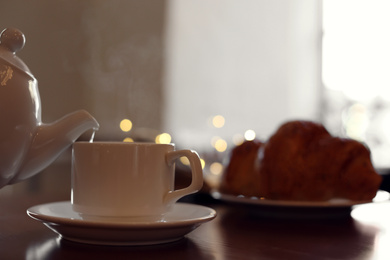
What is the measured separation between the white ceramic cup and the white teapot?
0.14ft

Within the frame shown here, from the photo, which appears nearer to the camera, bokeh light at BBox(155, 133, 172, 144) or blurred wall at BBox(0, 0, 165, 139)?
blurred wall at BBox(0, 0, 165, 139)

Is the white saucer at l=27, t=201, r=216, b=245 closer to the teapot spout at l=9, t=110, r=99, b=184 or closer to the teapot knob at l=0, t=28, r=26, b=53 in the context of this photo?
the teapot spout at l=9, t=110, r=99, b=184

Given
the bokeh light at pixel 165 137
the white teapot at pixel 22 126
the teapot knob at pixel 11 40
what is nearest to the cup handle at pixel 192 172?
the white teapot at pixel 22 126

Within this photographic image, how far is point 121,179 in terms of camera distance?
464mm

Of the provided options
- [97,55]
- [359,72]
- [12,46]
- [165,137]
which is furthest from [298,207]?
[359,72]

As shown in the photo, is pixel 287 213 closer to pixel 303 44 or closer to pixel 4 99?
pixel 4 99

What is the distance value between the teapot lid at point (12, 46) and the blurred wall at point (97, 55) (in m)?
1.08

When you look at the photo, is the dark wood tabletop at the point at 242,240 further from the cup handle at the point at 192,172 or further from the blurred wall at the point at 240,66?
the blurred wall at the point at 240,66

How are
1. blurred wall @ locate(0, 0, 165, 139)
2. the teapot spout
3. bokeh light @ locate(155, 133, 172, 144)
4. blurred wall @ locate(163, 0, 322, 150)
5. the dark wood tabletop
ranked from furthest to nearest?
1. blurred wall @ locate(163, 0, 322, 150)
2. bokeh light @ locate(155, 133, 172, 144)
3. blurred wall @ locate(0, 0, 165, 139)
4. the teapot spout
5. the dark wood tabletop

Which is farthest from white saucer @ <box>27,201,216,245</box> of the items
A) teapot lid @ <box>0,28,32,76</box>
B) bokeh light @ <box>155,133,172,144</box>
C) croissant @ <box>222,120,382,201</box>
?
bokeh light @ <box>155,133,172,144</box>

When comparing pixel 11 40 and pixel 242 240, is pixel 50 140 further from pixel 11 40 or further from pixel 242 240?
pixel 242 240

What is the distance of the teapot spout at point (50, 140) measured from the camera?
0.50 metres

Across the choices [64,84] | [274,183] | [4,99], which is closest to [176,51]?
[64,84]

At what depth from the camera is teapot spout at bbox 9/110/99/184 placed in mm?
498
